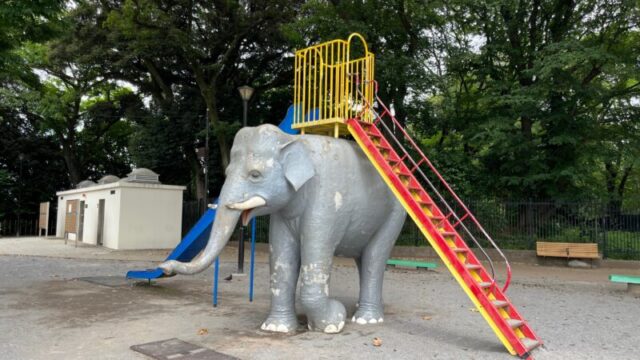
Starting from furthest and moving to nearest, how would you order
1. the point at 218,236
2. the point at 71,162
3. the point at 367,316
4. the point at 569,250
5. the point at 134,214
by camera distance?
1. the point at 71,162
2. the point at 134,214
3. the point at 569,250
4. the point at 367,316
5. the point at 218,236

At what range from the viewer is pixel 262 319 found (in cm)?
755

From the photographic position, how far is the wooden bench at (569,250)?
1620cm

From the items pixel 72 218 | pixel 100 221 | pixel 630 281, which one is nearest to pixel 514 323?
pixel 630 281

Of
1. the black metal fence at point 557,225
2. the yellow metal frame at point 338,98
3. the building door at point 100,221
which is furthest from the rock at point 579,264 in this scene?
the building door at point 100,221

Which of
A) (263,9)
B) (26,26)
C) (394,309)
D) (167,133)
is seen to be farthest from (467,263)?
(167,133)

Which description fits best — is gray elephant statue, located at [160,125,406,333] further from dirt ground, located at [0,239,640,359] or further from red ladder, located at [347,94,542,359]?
dirt ground, located at [0,239,640,359]

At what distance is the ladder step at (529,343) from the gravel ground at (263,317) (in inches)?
5.7

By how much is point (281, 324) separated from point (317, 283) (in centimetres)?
80

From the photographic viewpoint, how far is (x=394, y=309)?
8.76m

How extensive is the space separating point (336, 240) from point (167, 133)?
2382cm

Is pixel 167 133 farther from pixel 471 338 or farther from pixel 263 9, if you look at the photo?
pixel 471 338

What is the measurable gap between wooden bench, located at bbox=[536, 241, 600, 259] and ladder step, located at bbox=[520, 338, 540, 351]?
11720 millimetres

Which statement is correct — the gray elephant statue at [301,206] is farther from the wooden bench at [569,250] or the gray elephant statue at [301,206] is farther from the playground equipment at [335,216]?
the wooden bench at [569,250]

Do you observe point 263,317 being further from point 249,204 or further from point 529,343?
point 529,343
